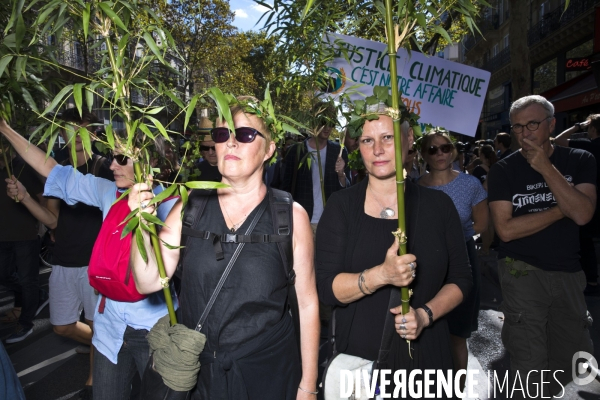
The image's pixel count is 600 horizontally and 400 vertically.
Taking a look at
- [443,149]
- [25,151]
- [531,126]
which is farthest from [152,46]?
[443,149]

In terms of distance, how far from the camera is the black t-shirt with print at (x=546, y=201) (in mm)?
3674

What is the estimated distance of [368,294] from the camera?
8.34ft

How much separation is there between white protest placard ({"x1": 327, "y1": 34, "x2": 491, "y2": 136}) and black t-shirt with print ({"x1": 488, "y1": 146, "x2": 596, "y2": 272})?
1.70 m

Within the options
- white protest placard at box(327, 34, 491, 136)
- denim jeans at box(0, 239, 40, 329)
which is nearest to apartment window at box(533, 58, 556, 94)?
white protest placard at box(327, 34, 491, 136)

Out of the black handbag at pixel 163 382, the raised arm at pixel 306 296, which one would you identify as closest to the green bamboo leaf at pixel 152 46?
the black handbag at pixel 163 382

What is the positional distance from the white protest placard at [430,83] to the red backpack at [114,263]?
3.01 metres

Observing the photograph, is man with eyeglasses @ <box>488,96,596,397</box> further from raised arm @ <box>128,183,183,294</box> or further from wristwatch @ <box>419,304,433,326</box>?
raised arm @ <box>128,183,183,294</box>

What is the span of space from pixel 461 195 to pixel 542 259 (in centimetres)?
85

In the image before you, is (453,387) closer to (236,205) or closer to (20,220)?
(236,205)

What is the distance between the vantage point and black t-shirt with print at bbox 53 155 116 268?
4523 mm

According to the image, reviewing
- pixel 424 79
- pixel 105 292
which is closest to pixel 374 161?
pixel 105 292

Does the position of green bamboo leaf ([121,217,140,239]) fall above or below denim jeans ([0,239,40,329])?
above

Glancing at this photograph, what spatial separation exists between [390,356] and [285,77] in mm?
2651

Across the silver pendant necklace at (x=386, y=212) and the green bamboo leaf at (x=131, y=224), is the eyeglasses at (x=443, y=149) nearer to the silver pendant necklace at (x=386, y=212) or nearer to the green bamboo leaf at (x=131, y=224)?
the silver pendant necklace at (x=386, y=212)
